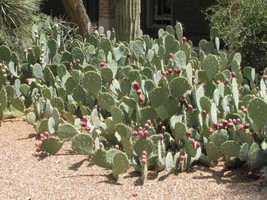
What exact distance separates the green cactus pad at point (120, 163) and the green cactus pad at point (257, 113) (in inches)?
42.2

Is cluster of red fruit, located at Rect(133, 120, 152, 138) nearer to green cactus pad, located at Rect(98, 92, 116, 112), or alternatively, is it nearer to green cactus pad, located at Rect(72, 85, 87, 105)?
green cactus pad, located at Rect(98, 92, 116, 112)

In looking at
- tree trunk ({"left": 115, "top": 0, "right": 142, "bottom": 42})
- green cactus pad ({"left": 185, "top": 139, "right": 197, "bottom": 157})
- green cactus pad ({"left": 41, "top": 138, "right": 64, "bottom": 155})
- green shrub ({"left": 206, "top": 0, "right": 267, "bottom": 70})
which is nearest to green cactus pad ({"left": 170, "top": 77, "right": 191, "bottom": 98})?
green cactus pad ({"left": 185, "top": 139, "right": 197, "bottom": 157})

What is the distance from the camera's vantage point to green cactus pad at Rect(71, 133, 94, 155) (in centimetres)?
529

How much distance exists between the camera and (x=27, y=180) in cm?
523

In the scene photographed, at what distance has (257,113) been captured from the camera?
16.2ft

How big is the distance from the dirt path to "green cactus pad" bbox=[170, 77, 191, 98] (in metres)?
0.80

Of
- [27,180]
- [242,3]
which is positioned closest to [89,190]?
[27,180]

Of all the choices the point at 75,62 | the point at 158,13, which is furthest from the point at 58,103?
the point at 158,13

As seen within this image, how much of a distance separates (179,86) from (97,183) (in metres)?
1.29

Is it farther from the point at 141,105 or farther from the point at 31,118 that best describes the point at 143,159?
the point at 31,118

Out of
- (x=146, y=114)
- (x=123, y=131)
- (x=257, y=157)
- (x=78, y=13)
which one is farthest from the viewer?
(x=78, y=13)

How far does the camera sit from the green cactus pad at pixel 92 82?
627cm

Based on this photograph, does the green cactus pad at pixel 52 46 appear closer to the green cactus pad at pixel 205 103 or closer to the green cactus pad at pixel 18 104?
the green cactus pad at pixel 18 104

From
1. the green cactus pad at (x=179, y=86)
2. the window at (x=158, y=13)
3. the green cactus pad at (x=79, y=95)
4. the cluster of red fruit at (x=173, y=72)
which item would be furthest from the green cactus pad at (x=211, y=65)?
the window at (x=158, y=13)
